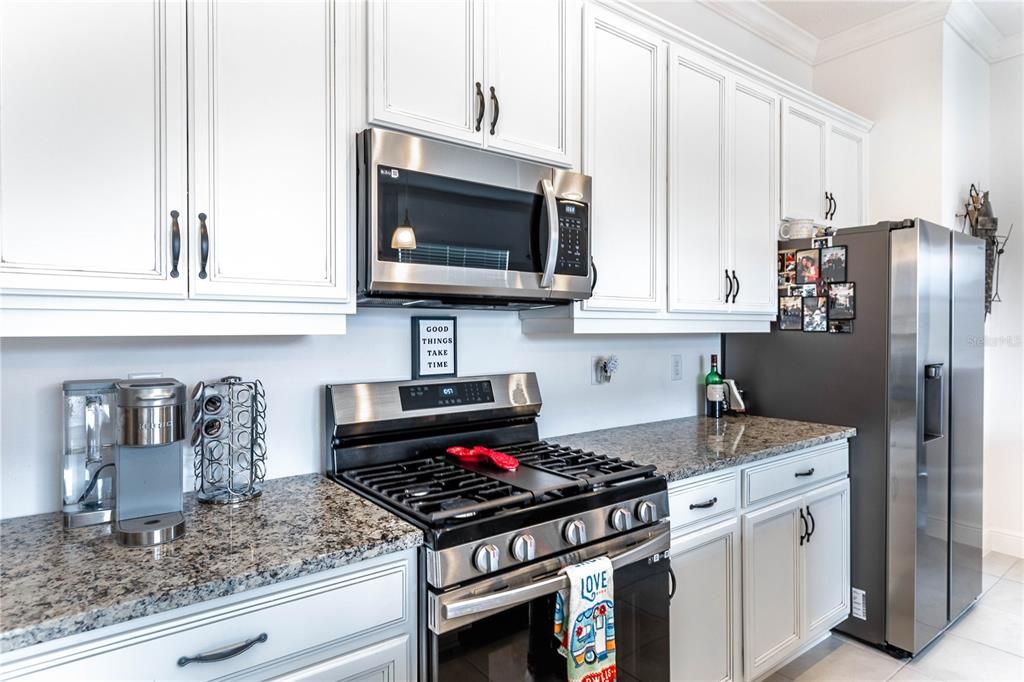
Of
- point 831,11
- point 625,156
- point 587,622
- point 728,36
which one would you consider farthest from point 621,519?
point 831,11

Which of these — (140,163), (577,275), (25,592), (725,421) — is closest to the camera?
(25,592)

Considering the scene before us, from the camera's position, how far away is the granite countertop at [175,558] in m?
0.93

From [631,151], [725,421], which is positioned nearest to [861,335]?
[725,421]

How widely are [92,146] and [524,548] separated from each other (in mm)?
1241

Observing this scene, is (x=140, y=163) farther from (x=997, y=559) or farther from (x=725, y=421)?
(x=997, y=559)

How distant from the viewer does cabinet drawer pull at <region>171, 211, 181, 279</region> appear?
1.25m

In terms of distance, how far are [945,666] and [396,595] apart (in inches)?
95.1

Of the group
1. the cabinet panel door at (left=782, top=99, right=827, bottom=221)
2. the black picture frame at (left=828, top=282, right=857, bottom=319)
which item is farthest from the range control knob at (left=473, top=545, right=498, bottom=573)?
the cabinet panel door at (left=782, top=99, right=827, bottom=221)

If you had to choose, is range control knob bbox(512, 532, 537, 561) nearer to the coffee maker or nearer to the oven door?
the oven door

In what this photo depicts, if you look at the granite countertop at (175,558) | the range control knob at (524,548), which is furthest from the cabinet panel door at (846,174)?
the granite countertop at (175,558)

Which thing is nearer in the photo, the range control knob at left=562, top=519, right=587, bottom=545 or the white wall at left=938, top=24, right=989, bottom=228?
the range control knob at left=562, top=519, right=587, bottom=545

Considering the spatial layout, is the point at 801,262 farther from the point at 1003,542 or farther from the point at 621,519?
the point at 1003,542

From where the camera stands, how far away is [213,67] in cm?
130

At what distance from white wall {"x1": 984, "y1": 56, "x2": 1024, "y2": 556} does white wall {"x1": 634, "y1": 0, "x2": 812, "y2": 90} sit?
1.13 meters
